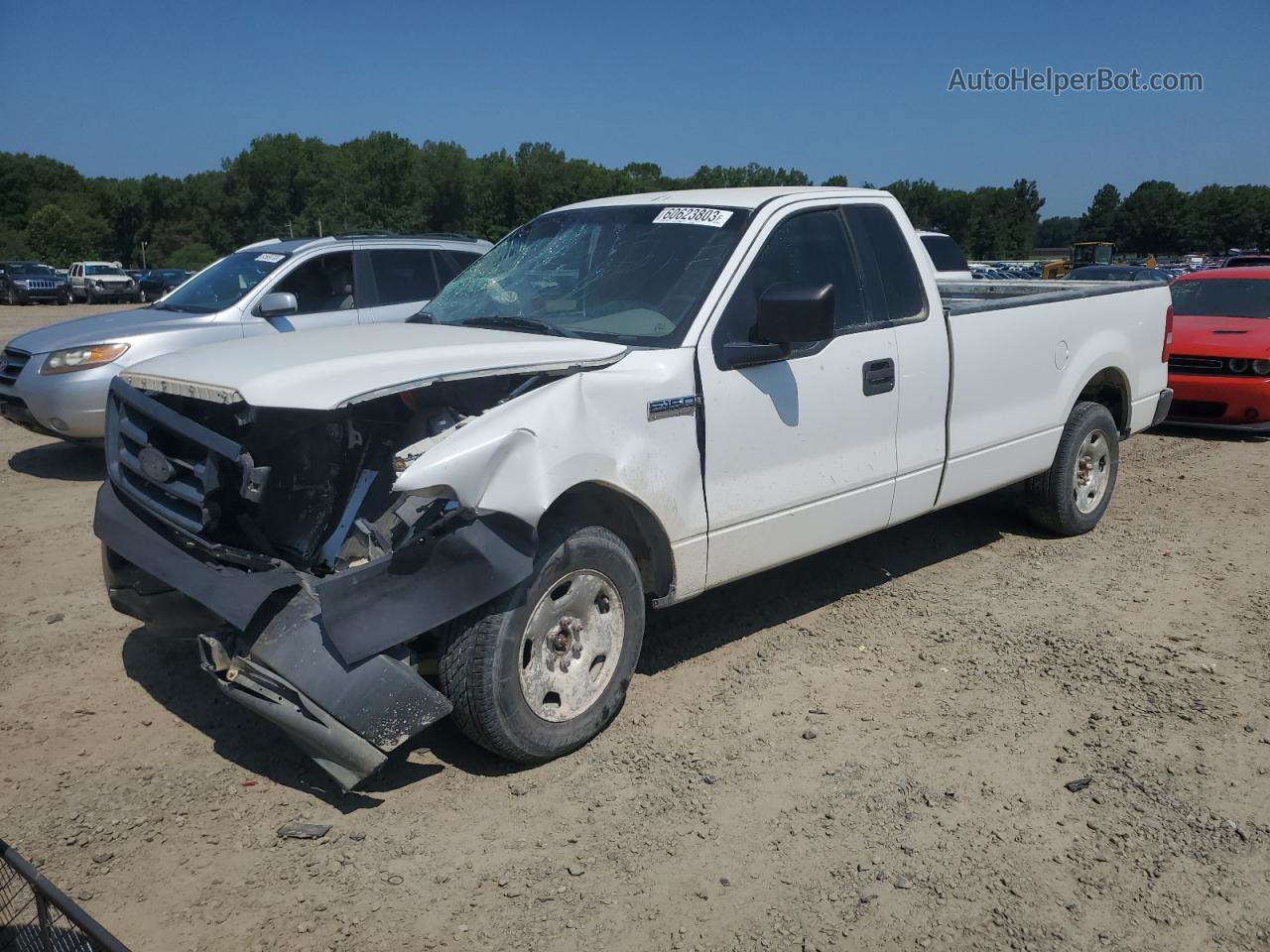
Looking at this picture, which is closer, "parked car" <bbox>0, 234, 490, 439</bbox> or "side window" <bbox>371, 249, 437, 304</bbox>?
"parked car" <bbox>0, 234, 490, 439</bbox>

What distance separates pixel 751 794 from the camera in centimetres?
371

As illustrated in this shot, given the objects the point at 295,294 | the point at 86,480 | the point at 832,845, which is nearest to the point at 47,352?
the point at 86,480

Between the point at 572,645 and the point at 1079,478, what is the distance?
4297 millimetres

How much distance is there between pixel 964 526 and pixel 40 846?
5.73 m

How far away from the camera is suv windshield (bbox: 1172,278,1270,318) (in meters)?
11.2

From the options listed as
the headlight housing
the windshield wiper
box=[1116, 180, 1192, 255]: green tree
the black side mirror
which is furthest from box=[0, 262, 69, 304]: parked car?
box=[1116, 180, 1192, 255]: green tree

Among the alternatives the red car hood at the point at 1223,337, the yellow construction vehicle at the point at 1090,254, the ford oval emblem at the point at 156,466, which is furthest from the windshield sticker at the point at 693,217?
the yellow construction vehicle at the point at 1090,254

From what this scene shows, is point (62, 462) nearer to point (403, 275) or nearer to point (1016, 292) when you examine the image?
point (403, 275)

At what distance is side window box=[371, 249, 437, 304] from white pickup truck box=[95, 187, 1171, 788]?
4240 mm

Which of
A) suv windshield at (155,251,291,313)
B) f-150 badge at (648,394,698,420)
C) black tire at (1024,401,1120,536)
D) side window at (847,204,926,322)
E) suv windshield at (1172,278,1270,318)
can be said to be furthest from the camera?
suv windshield at (1172,278,1270,318)

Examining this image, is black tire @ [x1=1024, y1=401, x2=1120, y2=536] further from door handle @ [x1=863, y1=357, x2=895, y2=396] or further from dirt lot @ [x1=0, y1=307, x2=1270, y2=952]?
door handle @ [x1=863, y1=357, x2=895, y2=396]

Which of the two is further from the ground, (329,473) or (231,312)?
(231,312)

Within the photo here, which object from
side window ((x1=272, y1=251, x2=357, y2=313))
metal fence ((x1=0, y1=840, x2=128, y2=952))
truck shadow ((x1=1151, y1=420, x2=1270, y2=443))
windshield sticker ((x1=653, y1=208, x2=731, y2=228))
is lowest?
truck shadow ((x1=1151, y1=420, x2=1270, y2=443))

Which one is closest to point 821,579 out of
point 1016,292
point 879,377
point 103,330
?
point 879,377
